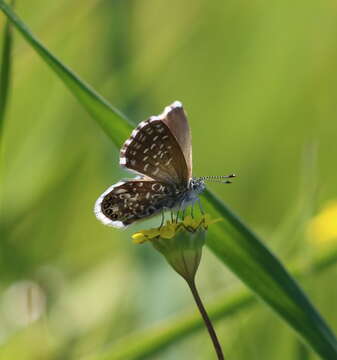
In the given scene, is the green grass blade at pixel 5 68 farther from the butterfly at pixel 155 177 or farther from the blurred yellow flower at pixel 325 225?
the blurred yellow flower at pixel 325 225

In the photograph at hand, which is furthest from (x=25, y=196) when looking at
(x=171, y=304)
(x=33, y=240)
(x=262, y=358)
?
(x=262, y=358)

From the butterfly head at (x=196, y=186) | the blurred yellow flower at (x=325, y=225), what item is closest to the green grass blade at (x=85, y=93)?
the butterfly head at (x=196, y=186)

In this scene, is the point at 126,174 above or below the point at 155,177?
above

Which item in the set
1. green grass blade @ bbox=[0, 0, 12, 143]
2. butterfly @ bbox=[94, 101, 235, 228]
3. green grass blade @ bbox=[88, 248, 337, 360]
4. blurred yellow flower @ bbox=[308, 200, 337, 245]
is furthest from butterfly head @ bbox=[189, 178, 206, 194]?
blurred yellow flower @ bbox=[308, 200, 337, 245]

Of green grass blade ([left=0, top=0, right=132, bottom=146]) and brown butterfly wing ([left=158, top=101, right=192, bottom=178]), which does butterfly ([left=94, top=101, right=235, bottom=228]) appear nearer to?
brown butterfly wing ([left=158, top=101, right=192, bottom=178])

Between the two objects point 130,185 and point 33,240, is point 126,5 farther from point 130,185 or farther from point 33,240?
point 130,185

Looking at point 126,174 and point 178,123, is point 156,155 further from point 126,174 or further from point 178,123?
point 126,174

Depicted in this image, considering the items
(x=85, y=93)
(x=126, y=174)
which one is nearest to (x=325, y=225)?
(x=126, y=174)
